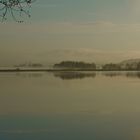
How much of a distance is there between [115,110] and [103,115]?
2.10 m

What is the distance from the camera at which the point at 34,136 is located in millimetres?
12938

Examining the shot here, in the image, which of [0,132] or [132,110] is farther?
[132,110]

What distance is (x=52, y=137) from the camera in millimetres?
12789

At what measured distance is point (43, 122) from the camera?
1579 cm

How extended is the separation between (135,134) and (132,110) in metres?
6.20

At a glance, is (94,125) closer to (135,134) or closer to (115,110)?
(135,134)

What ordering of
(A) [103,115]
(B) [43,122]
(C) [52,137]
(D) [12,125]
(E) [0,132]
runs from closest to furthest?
(C) [52,137]
(E) [0,132]
(D) [12,125]
(B) [43,122]
(A) [103,115]

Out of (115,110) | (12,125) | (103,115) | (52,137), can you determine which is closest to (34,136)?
(52,137)

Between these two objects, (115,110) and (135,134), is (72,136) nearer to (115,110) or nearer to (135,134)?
(135,134)

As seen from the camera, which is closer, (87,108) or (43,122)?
(43,122)

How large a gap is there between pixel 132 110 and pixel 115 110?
0.66 m

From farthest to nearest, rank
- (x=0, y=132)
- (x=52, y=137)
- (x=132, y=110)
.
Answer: (x=132, y=110), (x=0, y=132), (x=52, y=137)

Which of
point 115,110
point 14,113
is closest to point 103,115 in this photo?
point 115,110

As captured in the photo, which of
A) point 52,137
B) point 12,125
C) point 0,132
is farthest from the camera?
point 12,125
